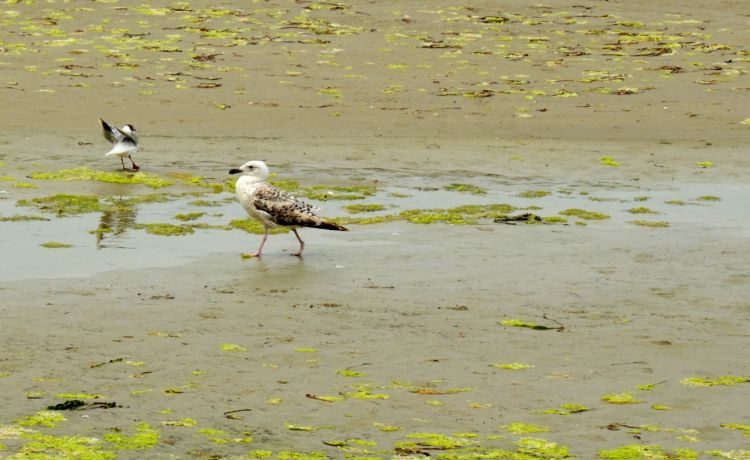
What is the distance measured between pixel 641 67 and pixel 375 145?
6878 mm

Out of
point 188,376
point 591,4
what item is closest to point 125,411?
point 188,376

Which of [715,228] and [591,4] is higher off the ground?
[591,4]

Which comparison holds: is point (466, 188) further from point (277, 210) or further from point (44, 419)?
point (44, 419)

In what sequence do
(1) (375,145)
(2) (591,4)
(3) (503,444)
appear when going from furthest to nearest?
(2) (591,4) < (1) (375,145) < (3) (503,444)

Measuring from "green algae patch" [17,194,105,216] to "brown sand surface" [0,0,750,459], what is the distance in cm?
25

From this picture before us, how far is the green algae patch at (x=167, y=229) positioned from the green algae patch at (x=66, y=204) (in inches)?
46.6

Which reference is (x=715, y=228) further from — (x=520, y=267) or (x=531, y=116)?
(x=531, y=116)

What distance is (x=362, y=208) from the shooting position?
52.9ft

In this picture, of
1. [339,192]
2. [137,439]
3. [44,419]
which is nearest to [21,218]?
[339,192]

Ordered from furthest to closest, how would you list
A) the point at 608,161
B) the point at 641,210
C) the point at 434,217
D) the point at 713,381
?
the point at 608,161
the point at 641,210
the point at 434,217
the point at 713,381

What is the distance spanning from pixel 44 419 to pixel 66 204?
8.07m

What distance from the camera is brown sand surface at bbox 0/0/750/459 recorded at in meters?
8.48

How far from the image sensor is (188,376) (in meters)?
9.20

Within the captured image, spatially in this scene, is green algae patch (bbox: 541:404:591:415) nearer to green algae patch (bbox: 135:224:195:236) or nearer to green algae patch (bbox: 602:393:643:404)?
green algae patch (bbox: 602:393:643:404)
